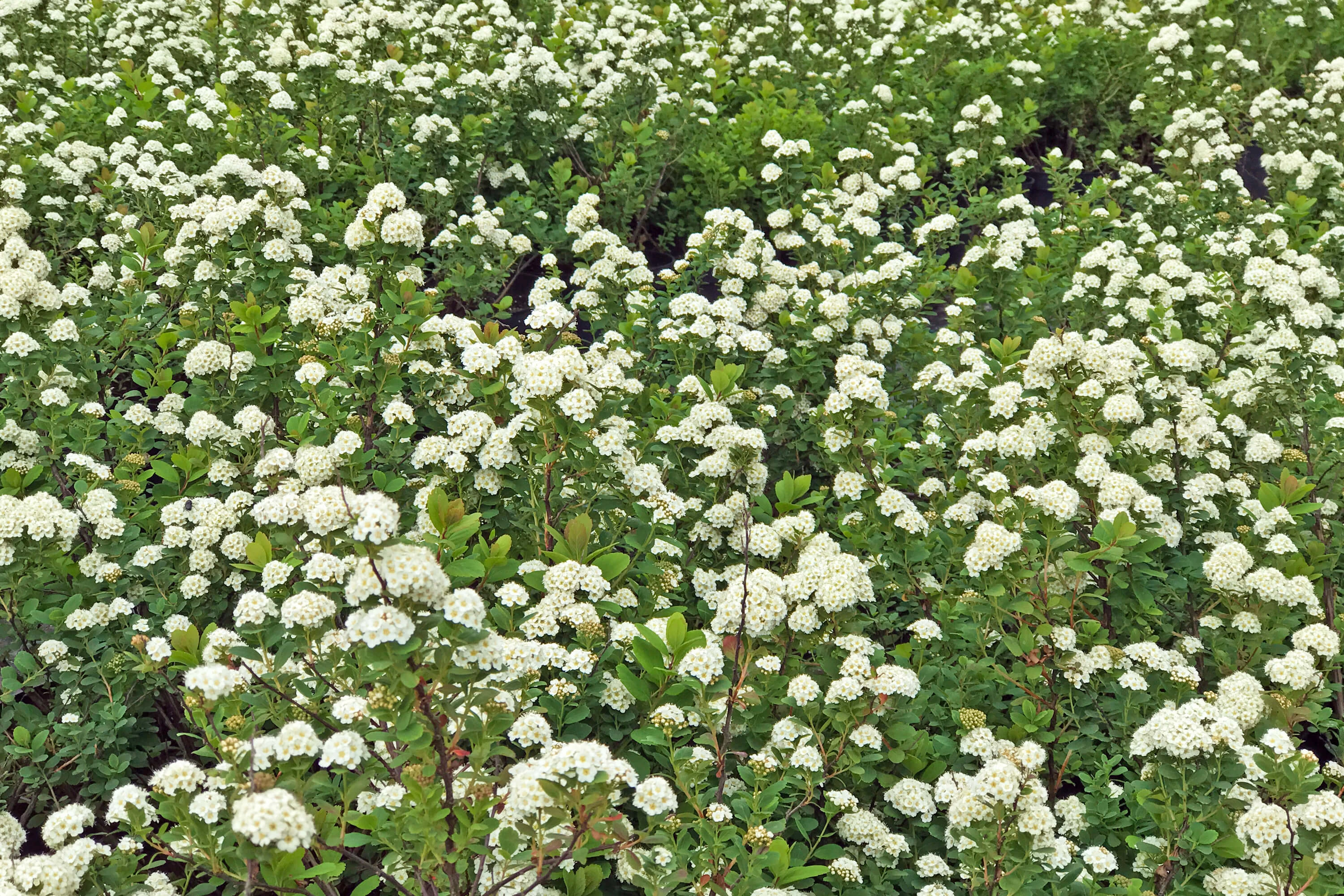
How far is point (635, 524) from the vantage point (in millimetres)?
4105

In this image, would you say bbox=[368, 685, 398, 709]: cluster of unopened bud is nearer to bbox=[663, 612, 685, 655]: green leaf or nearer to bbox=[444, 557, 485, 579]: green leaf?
bbox=[444, 557, 485, 579]: green leaf

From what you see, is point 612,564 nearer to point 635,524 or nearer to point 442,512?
point 635,524

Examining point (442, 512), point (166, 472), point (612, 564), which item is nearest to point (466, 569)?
point (442, 512)

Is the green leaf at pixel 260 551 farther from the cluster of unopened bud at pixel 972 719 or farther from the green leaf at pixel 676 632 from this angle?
the cluster of unopened bud at pixel 972 719

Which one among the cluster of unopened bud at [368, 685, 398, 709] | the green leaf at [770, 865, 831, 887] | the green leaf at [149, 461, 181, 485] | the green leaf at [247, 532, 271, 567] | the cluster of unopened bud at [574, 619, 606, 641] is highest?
the cluster of unopened bud at [368, 685, 398, 709]

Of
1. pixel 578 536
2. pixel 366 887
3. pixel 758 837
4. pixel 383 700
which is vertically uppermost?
pixel 383 700

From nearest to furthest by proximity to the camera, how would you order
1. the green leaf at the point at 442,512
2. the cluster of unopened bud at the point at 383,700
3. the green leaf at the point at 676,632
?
the cluster of unopened bud at the point at 383,700 → the green leaf at the point at 442,512 → the green leaf at the point at 676,632

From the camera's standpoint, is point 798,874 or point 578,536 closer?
point 798,874

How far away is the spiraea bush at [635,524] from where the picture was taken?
2.83 m

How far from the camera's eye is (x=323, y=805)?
3.06 meters

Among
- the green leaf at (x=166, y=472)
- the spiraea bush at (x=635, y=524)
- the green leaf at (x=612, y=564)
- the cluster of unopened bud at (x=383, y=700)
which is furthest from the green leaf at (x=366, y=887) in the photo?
the green leaf at (x=166, y=472)

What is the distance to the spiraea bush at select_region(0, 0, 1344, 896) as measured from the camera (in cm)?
283

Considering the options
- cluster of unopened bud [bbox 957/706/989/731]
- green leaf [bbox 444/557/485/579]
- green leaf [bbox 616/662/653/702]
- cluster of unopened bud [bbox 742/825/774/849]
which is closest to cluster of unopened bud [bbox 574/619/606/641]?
green leaf [bbox 616/662/653/702]

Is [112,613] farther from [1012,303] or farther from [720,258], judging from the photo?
[1012,303]
